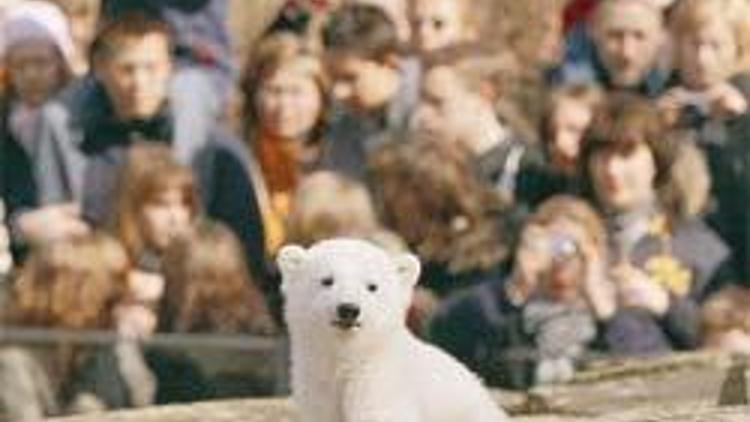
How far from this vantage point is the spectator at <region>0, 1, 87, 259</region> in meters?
8.74

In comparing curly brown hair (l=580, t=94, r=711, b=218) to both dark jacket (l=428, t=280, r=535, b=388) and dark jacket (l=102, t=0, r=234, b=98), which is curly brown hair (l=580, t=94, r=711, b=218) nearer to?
dark jacket (l=428, t=280, r=535, b=388)

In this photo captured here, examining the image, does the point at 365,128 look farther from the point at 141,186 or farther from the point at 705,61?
the point at 705,61

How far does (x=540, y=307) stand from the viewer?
882 cm

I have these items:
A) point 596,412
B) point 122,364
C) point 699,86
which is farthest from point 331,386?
point 699,86

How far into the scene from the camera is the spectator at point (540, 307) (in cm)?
877

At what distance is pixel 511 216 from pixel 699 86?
0.95m

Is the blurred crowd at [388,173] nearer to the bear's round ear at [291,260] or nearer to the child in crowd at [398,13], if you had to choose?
the child in crowd at [398,13]

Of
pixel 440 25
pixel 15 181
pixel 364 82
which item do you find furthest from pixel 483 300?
pixel 15 181

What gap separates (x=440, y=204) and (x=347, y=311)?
3.49 m

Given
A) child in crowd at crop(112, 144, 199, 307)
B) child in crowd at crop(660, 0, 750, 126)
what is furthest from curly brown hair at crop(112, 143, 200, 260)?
child in crowd at crop(660, 0, 750, 126)

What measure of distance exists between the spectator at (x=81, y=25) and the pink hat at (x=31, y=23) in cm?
3

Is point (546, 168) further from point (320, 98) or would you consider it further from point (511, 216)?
point (320, 98)

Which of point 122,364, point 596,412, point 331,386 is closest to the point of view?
point 331,386

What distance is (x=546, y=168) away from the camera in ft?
29.1
